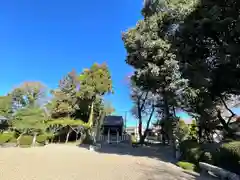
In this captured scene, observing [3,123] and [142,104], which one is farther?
[142,104]

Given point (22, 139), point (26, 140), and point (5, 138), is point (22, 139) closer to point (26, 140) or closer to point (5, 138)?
point (26, 140)

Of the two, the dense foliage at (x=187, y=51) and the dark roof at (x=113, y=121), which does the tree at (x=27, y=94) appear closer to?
the dark roof at (x=113, y=121)

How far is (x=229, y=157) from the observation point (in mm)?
7324

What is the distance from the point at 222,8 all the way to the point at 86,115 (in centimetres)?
2001

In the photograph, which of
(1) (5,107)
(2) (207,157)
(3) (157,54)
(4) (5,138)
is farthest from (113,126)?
(2) (207,157)

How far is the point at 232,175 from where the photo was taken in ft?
21.2

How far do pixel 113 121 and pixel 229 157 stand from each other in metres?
26.8

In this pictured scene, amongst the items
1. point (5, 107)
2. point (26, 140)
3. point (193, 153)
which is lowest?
point (193, 153)

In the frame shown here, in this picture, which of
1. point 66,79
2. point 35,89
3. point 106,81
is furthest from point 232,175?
point 35,89

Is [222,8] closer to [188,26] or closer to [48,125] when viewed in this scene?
[188,26]

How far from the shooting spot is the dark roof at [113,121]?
32.6m

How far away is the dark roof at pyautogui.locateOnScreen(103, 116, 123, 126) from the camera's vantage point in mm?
32600

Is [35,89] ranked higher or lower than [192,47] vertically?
higher

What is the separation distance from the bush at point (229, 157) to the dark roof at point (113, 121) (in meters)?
25.0
